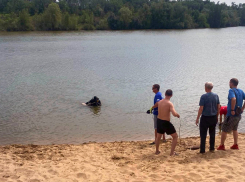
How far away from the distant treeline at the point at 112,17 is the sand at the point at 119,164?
8100cm

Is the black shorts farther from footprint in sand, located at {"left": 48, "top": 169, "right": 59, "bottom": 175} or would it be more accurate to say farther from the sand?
footprint in sand, located at {"left": 48, "top": 169, "right": 59, "bottom": 175}

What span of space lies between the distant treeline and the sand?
8100 centimetres

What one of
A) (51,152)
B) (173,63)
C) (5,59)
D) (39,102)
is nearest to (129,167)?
(51,152)

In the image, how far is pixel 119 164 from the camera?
7012mm

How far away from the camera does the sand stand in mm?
6122

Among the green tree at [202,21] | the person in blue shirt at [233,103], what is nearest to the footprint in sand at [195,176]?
the person in blue shirt at [233,103]

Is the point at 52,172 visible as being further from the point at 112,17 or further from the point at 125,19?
the point at 125,19

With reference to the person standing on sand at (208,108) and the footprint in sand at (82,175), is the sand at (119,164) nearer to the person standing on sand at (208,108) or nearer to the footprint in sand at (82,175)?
the footprint in sand at (82,175)

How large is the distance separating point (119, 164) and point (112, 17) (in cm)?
8997

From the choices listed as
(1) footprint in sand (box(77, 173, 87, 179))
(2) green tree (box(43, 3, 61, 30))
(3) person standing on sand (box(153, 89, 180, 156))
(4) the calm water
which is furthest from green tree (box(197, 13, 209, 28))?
(1) footprint in sand (box(77, 173, 87, 179))

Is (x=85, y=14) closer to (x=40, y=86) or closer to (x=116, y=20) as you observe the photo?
(x=116, y=20)

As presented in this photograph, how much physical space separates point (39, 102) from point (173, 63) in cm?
1668

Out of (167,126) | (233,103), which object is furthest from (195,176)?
(233,103)

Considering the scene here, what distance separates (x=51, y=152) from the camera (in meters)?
7.99
